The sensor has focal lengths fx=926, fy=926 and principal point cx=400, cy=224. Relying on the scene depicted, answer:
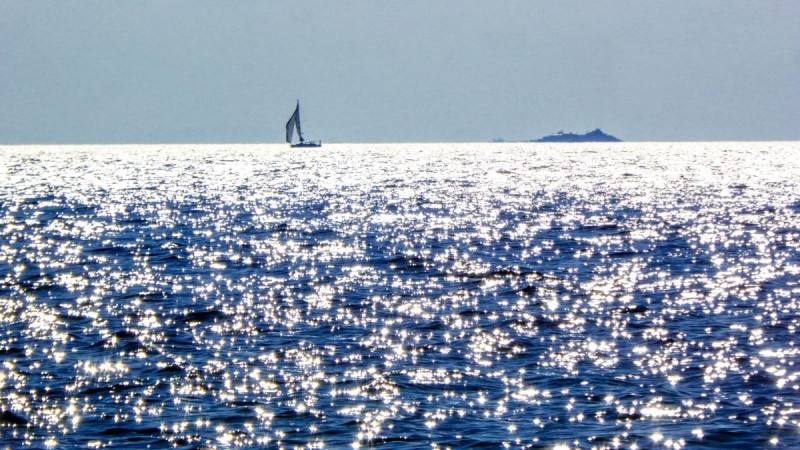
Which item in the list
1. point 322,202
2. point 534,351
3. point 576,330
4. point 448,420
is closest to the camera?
point 448,420

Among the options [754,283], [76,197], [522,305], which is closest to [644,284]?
[754,283]

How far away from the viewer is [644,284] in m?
35.7

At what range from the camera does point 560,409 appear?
65.3 ft

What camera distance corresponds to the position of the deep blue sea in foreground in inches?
749

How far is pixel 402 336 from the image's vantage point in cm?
2697

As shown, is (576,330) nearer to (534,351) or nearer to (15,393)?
(534,351)

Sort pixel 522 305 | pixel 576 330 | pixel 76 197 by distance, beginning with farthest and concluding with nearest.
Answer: pixel 76 197
pixel 522 305
pixel 576 330

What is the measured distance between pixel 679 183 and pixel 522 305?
3385 inches

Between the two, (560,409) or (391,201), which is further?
(391,201)

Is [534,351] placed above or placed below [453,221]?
below

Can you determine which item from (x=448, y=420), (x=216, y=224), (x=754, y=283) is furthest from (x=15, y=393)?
(x=216, y=224)

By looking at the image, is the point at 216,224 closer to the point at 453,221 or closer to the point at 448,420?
the point at 453,221

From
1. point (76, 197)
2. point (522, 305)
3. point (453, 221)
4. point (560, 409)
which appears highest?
point (76, 197)

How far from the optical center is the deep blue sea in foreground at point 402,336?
749 inches
